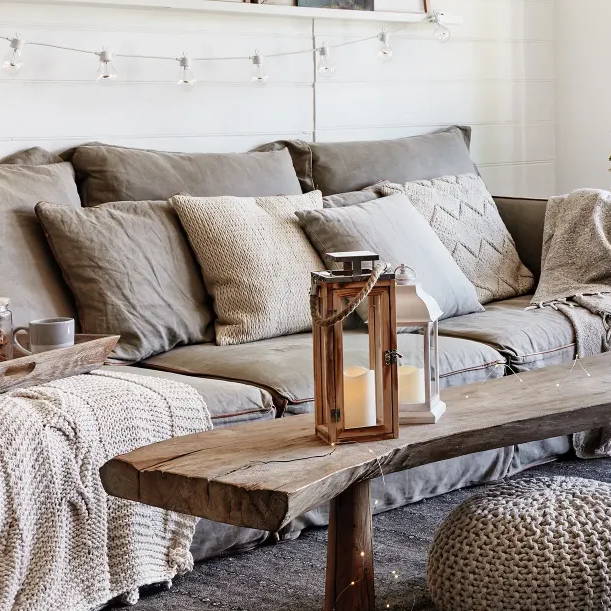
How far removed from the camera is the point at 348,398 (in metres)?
1.84

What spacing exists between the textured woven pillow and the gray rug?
101 cm

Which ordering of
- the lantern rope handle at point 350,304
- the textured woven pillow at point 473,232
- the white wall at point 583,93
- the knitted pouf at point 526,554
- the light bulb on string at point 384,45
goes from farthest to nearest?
the white wall at point 583,93 < the light bulb on string at point 384,45 < the textured woven pillow at point 473,232 < the knitted pouf at point 526,554 < the lantern rope handle at point 350,304

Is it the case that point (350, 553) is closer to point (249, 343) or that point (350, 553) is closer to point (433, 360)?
point (433, 360)

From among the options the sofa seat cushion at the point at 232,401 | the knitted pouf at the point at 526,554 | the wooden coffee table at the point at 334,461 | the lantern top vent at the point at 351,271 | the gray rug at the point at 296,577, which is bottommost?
the gray rug at the point at 296,577

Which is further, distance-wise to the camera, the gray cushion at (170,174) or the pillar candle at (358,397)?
the gray cushion at (170,174)

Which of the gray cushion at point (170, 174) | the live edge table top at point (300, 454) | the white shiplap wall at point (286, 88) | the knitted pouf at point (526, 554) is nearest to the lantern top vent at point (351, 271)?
the live edge table top at point (300, 454)

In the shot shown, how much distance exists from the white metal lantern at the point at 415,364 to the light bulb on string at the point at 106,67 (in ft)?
4.96

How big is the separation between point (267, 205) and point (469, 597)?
1.44 metres

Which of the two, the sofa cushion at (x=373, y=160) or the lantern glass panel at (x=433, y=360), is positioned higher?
the sofa cushion at (x=373, y=160)

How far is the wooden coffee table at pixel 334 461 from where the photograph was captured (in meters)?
1.65

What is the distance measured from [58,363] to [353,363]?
0.80 meters

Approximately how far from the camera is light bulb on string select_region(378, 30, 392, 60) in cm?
387

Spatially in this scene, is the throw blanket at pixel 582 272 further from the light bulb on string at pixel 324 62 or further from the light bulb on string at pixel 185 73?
the light bulb on string at pixel 185 73

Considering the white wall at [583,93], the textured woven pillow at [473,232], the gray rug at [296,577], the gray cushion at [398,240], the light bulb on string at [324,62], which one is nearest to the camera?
the gray rug at [296,577]
